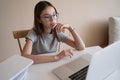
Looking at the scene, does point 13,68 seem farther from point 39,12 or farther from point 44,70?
point 39,12

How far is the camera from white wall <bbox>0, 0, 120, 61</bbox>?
197cm

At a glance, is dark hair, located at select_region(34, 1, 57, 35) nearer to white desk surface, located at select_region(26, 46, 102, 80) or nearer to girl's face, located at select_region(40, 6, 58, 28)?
girl's face, located at select_region(40, 6, 58, 28)

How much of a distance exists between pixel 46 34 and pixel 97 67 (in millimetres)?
865

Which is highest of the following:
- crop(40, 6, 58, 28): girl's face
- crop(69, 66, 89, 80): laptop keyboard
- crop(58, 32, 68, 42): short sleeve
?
crop(40, 6, 58, 28): girl's face

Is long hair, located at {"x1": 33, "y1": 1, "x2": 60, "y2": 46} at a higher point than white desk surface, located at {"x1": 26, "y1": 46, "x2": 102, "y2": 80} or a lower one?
higher

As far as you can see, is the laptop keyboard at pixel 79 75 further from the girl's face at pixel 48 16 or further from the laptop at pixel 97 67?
the girl's face at pixel 48 16

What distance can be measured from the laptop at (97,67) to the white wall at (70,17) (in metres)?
1.20

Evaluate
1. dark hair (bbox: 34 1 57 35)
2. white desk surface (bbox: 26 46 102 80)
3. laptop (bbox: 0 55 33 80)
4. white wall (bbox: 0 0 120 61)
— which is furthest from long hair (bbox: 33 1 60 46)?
white wall (bbox: 0 0 120 61)

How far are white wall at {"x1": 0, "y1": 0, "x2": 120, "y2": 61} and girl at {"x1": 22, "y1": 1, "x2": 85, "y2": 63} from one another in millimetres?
684

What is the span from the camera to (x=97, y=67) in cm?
62

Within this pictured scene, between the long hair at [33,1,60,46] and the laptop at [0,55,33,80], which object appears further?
the long hair at [33,1,60,46]

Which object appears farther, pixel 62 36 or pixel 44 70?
pixel 62 36

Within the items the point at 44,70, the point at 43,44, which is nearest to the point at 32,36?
the point at 43,44

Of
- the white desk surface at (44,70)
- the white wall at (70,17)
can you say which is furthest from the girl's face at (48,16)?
the white wall at (70,17)
